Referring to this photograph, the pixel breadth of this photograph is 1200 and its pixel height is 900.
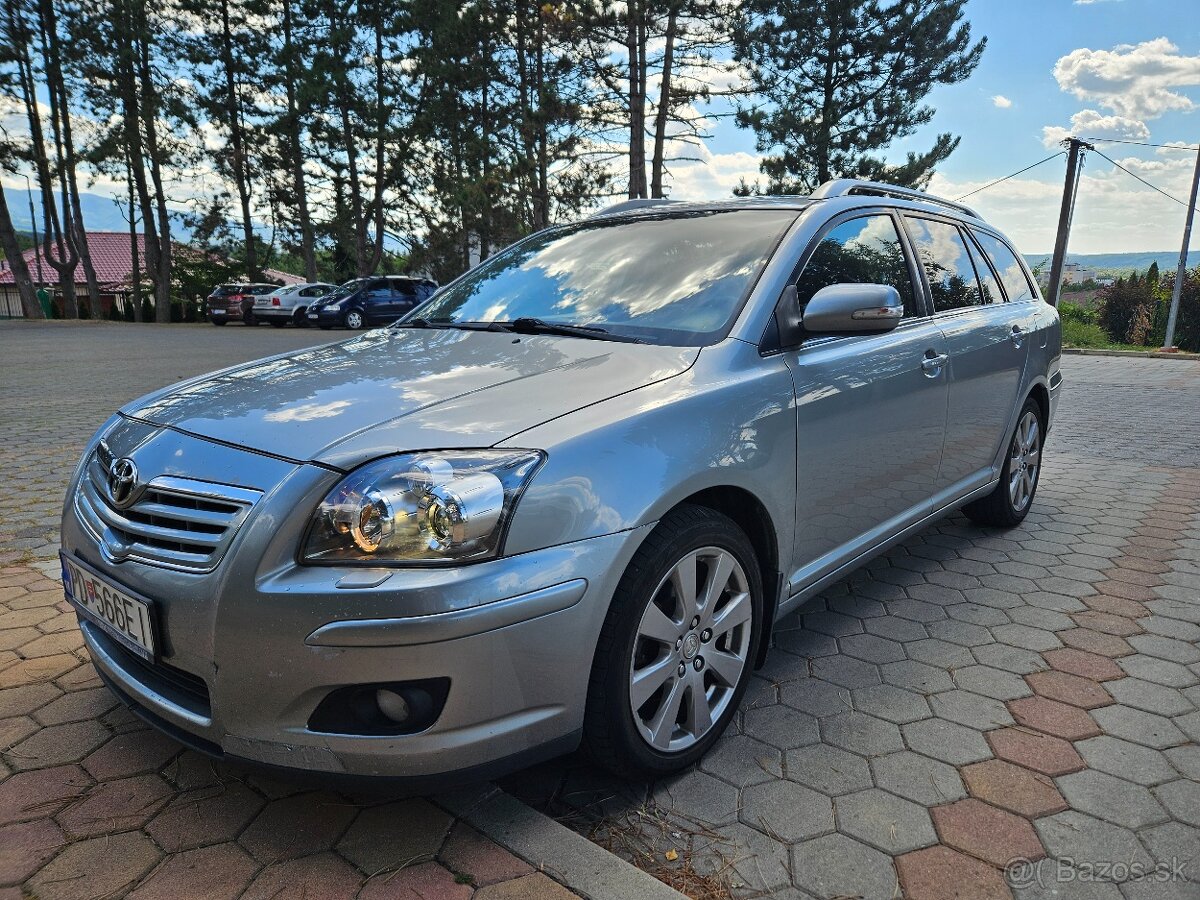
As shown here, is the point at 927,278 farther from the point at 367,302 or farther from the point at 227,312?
the point at 227,312

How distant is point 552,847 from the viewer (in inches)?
76.4

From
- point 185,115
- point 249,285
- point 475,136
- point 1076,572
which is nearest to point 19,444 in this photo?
point 1076,572

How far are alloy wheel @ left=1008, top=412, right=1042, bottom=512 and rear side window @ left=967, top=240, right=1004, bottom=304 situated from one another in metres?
0.72

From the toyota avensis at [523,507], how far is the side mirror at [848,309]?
0.01 metres

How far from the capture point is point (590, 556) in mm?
1889

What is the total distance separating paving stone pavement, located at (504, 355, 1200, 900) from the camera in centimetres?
196

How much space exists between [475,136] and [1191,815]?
2613 centimetres

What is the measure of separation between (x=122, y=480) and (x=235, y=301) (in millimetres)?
30371

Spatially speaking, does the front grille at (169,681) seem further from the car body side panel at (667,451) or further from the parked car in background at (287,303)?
the parked car in background at (287,303)

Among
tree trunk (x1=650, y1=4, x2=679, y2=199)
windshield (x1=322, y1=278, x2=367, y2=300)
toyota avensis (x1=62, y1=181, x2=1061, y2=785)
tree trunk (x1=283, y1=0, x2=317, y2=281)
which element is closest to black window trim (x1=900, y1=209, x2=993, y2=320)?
toyota avensis (x1=62, y1=181, x2=1061, y2=785)

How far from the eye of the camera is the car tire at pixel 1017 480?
4.50 meters

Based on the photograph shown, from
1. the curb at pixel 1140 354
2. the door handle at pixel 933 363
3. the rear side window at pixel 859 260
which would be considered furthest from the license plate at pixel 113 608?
the curb at pixel 1140 354

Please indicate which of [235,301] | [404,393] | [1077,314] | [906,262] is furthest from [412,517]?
[1077,314]

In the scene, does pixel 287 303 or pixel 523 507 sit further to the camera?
pixel 287 303
